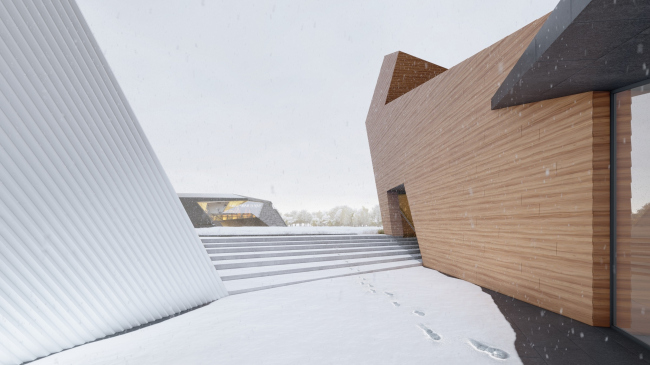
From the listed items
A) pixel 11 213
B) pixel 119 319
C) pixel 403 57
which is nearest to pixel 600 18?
pixel 11 213

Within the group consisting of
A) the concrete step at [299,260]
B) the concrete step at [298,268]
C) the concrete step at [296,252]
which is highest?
the concrete step at [296,252]

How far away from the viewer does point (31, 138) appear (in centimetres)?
246

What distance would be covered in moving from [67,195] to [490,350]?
443 centimetres

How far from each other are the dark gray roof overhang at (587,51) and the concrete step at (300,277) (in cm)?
516

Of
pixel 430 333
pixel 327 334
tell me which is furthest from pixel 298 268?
pixel 430 333

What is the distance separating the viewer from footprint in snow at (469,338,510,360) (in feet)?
8.30

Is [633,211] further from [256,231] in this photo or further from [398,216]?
[256,231]

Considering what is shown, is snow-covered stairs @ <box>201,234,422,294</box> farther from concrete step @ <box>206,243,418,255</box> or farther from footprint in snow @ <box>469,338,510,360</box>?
footprint in snow @ <box>469,338,510,360</box>

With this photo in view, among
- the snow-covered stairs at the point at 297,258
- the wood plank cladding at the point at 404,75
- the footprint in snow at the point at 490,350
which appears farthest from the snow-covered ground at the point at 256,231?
the footprint in snow at the point at 490,350

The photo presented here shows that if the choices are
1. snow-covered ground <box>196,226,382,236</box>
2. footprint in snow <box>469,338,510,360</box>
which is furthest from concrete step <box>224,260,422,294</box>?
footprint in snow <box>469,338,510,360</box>

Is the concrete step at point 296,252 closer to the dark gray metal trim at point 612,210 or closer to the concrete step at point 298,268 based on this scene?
the concrete step at point 298,268

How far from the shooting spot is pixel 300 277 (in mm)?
6430

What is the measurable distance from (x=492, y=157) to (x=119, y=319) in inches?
228

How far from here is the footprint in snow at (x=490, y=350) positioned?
2.53m
